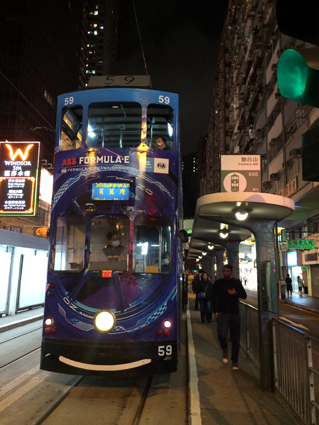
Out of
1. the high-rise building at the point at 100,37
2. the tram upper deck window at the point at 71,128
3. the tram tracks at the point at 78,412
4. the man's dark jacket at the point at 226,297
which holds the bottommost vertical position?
the tram tracks at the point at 78,412

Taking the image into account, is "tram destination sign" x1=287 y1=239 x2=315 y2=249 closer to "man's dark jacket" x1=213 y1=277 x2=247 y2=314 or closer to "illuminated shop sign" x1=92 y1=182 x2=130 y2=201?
"man's dark jacket" x1=213 y1=277 x2=247 y2=314

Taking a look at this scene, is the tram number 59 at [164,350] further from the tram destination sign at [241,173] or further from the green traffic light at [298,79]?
the green traffic light at [298,79]

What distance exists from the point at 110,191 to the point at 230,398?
3.82 m

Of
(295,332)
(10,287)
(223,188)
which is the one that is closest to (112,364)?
→ (295,332)

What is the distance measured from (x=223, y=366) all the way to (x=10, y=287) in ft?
33.0

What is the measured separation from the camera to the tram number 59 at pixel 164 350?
5.52 meters

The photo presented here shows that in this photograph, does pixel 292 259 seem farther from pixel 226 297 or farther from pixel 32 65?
pixel 32 65

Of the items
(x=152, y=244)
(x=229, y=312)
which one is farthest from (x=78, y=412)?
(x=229, y=312)

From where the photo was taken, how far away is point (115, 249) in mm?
5953

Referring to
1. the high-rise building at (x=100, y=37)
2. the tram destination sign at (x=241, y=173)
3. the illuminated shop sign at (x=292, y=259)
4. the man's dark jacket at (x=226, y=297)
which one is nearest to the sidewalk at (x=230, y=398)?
the man's dark jacket at (x=226, y=297)

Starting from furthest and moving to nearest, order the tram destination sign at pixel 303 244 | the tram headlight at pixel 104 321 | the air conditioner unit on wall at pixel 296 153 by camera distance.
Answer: the tram destination sign at pixel 303 244
the air conditioner unit on wall at pixel 296 153
the tram headlight at pixel 104 321

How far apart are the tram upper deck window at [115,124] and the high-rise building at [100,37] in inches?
4854

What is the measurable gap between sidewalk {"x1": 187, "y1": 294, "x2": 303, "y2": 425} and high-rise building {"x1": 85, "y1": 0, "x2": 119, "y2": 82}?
12559 cm

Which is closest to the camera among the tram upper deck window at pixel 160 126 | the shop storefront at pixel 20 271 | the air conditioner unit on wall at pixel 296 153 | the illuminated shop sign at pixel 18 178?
the tram upper deck window at pixel 160 126
